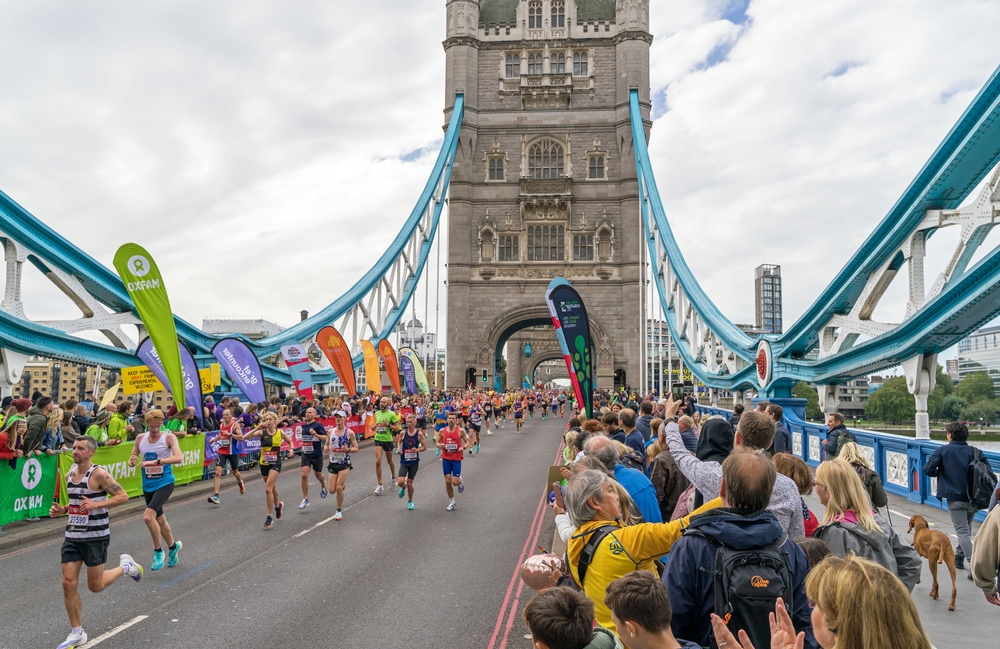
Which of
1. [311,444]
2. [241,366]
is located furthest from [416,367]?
[311,444]

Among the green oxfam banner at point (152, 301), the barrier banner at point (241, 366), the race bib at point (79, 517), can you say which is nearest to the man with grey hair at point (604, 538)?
the race bib at point (79, 517)

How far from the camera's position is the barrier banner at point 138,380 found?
16219 millimetres

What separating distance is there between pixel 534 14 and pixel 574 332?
4264 centimetres

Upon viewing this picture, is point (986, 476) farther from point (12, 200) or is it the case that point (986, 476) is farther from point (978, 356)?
point (978, 356)

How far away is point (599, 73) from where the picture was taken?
163 feet

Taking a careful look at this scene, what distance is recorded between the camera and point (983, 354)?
126 m

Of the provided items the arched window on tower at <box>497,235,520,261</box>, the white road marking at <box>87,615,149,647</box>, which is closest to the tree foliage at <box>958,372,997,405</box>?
the arched window on tower at <box>497,235,520,261</box>

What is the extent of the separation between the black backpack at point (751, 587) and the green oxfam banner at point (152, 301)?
43.2 feet

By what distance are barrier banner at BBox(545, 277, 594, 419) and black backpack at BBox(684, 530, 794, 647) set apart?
10.5 metres

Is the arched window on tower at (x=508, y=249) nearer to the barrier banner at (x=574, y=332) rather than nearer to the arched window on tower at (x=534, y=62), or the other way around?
the arched window on tower at (x=534, y=62)

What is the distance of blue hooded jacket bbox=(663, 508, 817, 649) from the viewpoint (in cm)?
304

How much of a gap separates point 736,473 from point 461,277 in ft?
145

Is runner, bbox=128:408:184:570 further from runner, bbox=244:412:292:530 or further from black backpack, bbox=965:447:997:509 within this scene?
black backpack, bbox=965:447:997:509

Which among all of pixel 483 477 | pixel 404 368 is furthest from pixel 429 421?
pixel 483 477
